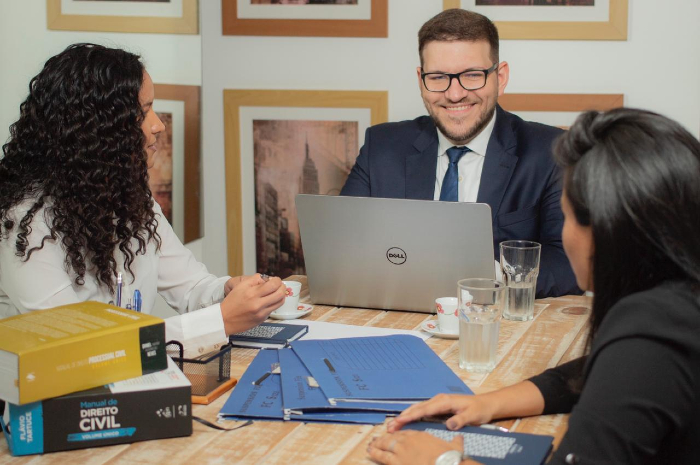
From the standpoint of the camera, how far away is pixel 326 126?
3047 mm

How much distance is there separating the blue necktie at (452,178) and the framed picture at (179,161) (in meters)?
1.14

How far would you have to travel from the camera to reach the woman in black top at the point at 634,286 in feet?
2.87

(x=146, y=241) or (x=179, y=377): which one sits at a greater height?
(x=146, y=241)

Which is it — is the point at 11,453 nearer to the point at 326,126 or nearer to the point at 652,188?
the point at 652,188

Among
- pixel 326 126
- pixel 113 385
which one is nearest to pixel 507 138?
pixel 326 126

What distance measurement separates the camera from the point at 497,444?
1.09 metres

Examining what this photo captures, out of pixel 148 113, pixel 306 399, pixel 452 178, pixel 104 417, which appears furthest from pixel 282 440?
pixel 452 178

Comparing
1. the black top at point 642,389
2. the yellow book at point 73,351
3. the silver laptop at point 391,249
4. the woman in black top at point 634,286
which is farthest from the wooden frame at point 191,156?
the black top at point 642,389

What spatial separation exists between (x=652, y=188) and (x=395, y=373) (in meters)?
0.59

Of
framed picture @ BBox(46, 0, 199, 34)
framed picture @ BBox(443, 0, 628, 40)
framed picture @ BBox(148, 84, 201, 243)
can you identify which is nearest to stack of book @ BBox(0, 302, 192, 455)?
framed picture @ BBox(46, 0, 199, 34)

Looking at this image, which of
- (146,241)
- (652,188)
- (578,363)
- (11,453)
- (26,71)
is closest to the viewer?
(652,188)

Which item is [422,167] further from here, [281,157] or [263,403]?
[263,403]

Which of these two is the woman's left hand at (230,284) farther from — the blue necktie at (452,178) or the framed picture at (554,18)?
the framed picture at (554,18)

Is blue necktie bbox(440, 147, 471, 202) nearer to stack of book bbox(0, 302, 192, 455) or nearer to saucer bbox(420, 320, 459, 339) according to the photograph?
saucer bbox(420, 320, 459, 339)
